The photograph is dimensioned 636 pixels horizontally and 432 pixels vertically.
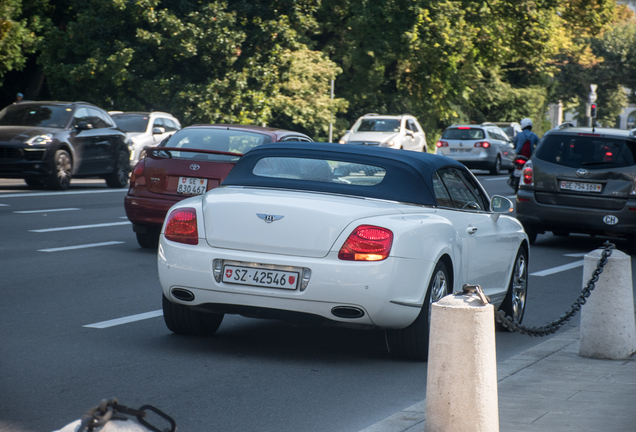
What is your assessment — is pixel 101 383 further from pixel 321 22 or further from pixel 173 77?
pixel 321 22

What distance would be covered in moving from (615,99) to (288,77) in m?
55.9

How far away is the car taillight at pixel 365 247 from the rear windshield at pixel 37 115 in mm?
15265

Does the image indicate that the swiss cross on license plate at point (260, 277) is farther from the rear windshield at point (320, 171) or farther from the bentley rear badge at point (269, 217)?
the rear windshield at point (320, 171)

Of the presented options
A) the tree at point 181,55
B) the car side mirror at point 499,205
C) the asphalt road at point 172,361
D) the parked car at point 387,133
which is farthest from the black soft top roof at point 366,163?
the tree at point 181,55

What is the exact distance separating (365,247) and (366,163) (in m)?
0.95

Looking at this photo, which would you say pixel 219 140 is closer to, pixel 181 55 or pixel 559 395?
pixel 559 395

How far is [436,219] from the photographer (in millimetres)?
6238

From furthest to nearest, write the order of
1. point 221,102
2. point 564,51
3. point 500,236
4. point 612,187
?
point 564,51
point 221,102
point 612,187
point 500,236

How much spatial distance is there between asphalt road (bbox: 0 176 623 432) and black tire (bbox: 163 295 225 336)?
76 mm

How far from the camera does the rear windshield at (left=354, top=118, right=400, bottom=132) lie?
→ 32.6 meters

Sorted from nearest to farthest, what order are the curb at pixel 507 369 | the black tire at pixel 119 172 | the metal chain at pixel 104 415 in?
1. the metal chain at pixel 104 415
2. the curb at pixel 507 369
3. the black tire at pixel 119 172

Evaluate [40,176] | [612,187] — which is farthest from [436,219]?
[40,176]

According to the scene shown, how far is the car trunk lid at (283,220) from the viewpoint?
5746 millimetres

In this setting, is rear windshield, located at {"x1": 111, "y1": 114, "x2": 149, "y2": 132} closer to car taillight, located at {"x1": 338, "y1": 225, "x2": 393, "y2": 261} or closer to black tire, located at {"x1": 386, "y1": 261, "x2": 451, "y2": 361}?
black tire, located at {"x1": 386, "y1": 261, "x2": 451, "y2": 361}
